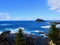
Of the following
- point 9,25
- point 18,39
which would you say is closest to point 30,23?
point 9,25

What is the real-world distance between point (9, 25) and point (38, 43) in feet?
18.1

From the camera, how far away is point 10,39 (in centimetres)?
1430

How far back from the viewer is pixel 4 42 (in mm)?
13969

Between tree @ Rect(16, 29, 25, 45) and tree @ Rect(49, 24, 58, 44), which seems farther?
tree @ Rect(49, 24, 58, 44)

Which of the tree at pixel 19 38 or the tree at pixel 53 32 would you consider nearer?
the tree at pixel 19 38

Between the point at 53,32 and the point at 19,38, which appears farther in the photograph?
the point at 53,32

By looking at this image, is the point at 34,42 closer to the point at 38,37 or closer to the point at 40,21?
the point at 38,37

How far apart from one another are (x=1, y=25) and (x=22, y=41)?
973 centimetres

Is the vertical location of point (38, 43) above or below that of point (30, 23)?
below

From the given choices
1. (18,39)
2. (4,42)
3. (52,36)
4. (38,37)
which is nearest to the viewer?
(18,39)

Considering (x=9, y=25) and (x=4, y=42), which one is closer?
(x=4, y=42)

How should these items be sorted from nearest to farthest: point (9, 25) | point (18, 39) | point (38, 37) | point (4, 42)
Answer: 1. point (18, 39)
2. point (4, 42)
3. point (38, 37)
4. point (9, 25)

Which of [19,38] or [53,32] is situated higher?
[53,32]

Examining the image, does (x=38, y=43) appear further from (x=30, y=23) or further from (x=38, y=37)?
(x=30, y=23)
